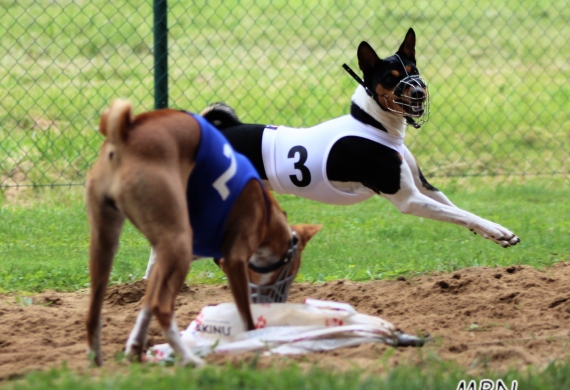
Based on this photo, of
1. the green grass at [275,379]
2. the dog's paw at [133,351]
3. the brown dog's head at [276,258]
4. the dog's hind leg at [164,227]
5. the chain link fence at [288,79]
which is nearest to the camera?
the green grass at [275,379]

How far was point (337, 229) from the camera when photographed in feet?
24.0

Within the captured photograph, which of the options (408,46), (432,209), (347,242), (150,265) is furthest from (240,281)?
(347,242)

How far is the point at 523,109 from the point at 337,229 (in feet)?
17.4

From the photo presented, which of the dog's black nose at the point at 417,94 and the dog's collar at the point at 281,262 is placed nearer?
the dog's collar at the point at 281,262

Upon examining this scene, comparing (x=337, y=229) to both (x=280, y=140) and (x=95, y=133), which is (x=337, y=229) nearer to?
(x=280, y=140)

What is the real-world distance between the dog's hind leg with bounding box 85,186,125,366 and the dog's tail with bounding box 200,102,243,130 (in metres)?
2.21

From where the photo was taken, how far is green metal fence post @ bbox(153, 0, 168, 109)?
7.84 m

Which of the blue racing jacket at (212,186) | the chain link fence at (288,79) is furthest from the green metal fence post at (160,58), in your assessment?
the blue racing jacket at (212,186)

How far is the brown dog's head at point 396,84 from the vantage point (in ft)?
18.0

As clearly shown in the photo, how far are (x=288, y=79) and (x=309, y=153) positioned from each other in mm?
6148

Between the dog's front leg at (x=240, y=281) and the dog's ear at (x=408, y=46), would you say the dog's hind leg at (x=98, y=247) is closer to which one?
the dog's front leg at (x=240, y=281)

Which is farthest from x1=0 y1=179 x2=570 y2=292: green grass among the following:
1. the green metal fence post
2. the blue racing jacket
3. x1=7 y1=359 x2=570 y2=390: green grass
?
x1=7 y1=359 x2=570 y2=390: green grass

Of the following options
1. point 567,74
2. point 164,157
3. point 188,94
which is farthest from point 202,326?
point 567,74

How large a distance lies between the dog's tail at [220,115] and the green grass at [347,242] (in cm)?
108
